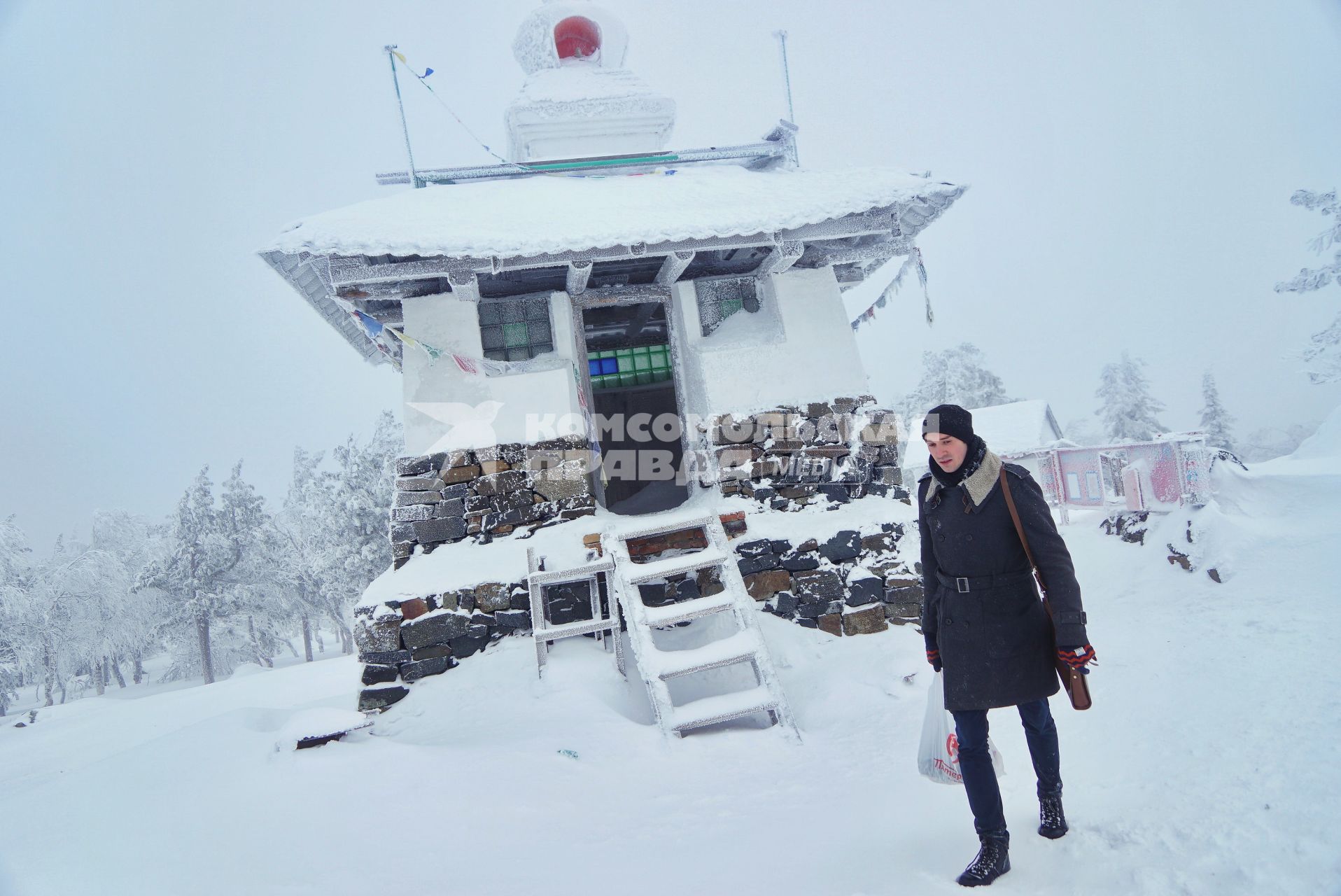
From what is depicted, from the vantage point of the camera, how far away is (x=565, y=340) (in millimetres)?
6445

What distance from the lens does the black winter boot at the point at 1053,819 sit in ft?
8.00

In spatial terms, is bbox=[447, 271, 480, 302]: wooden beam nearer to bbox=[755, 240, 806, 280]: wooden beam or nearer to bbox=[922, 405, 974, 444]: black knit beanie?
bbox=[755, 240, 806, 280]: wooden beam

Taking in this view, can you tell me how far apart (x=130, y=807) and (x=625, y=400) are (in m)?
8.30

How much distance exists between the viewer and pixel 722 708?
3980mm

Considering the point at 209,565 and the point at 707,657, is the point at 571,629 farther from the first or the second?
the point at 209,565

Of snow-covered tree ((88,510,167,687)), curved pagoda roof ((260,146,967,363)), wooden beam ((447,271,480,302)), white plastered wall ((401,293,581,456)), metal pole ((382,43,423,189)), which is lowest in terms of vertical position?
snow-covered tree ((88,510,167,687))

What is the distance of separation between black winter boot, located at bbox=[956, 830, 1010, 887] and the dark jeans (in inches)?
2.2

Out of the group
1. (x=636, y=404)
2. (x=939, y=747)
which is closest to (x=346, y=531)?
(x=636, y=404)

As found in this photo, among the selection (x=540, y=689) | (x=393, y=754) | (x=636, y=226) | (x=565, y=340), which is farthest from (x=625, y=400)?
(x=393, y=754)

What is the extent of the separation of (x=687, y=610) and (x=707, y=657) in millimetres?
332

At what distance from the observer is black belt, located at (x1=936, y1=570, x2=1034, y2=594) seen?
245cm

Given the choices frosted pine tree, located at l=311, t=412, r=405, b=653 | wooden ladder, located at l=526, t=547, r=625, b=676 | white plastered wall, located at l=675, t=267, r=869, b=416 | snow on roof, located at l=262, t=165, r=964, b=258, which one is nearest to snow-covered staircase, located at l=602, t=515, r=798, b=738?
wooden ladder, located at l=526, t=547, r=625, b=676

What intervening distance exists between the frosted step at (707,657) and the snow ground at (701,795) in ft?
1.25

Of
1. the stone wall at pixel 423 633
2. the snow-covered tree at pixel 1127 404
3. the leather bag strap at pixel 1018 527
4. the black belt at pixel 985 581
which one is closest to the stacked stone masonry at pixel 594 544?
the stone wall at pixel 423 633
